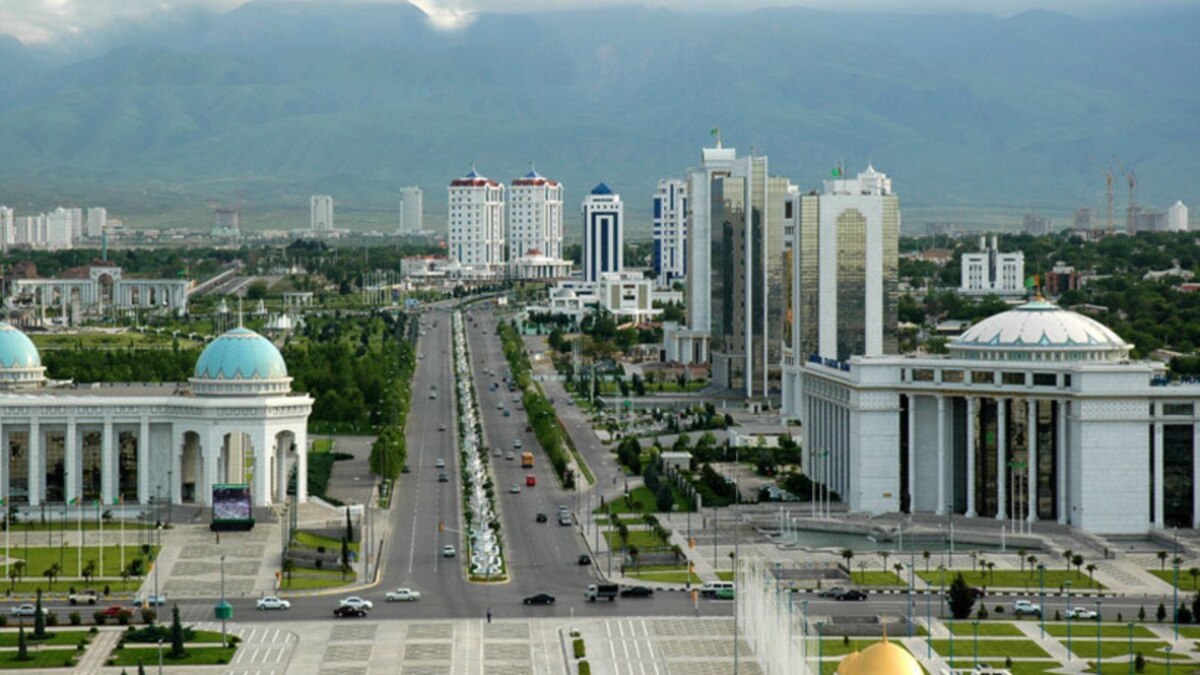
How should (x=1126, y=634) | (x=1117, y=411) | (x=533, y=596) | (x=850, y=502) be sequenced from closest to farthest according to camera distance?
(x=1126, y=634)
(x=533, y=596)
(x=1117, y=411)
(x=850, y=502)

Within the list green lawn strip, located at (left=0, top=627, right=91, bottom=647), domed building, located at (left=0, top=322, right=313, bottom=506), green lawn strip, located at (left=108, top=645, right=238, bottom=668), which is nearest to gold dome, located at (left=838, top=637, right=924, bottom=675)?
green lawn strip, located at (left=108, top=645, right=238, bottom=668)

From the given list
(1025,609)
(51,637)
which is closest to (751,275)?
(1025,609)

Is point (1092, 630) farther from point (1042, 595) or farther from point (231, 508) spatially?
point (231, 508)

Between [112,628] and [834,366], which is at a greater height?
[834,366]

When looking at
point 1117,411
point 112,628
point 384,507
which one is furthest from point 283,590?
point 1117,411

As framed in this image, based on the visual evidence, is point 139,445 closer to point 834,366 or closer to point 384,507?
point 384,507
